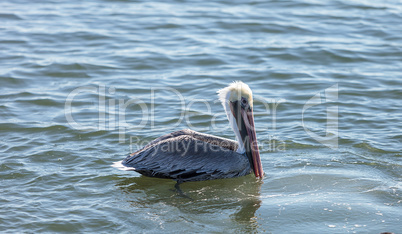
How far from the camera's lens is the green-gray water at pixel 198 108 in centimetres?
522

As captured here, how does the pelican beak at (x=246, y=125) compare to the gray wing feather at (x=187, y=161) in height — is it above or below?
above

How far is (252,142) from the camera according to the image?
605cm

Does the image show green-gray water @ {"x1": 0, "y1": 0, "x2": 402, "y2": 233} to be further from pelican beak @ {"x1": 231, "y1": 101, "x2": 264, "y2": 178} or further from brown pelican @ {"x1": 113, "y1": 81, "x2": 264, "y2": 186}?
pelican beak @ {"x1": 231, "y1": 101, "x2": 264, "y2": 178}

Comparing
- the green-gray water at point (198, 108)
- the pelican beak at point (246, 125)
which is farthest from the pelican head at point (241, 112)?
the green-gray water at point (198, 108)

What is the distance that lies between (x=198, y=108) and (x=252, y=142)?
7.37ft

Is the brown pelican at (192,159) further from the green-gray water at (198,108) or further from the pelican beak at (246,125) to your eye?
the green-gray water at (198,108)

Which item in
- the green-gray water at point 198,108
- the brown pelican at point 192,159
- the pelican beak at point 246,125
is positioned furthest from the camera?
the pelican beak at point 246,125

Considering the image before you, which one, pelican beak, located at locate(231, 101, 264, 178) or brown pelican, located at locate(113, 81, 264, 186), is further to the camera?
pelican beak, located at locate(231, 101, 264, 178)

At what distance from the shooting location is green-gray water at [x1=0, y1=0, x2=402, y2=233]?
5223 mm

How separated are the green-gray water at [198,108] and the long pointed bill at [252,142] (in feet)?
0.44

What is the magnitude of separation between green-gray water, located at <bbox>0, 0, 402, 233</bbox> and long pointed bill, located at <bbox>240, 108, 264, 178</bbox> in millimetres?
135

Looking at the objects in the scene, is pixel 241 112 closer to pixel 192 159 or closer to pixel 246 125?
pixel 246 125

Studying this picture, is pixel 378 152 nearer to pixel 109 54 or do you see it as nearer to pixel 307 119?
pixel 307 119

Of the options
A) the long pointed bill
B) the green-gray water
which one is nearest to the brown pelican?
the long pointed bill
